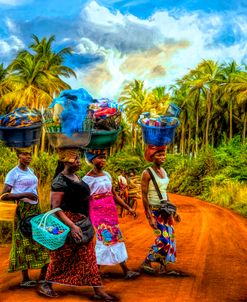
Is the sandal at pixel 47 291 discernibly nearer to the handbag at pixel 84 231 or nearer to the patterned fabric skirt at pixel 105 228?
the handbag at pixel 84 231

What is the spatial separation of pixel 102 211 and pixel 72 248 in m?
0.95

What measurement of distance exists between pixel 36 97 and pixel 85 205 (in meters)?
35.5

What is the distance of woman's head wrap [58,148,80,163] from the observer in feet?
18.2

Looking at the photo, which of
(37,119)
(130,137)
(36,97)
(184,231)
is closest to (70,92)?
(37,119)

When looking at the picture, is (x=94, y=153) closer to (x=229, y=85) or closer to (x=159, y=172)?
(x=159, y=172)

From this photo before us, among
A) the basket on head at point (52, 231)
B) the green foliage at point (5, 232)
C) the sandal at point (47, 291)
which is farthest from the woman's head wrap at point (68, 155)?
the green foliage at point (5, 232)

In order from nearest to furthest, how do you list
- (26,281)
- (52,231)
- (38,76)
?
(52,231) < (26,281) < (38,76)

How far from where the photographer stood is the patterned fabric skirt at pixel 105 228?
6375mm

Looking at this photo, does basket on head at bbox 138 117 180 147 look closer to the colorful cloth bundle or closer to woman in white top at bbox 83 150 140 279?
woman in white top at bbox 83 150 140 279

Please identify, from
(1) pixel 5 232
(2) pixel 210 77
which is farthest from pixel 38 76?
(1) pixel 5 232

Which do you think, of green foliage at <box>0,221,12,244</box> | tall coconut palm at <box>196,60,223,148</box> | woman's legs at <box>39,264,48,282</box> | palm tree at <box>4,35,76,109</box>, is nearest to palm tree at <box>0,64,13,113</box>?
palm tree at <box>4,35,76,109</box>

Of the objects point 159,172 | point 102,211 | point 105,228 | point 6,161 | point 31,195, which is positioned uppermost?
point 159,172

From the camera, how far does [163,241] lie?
22.5ft

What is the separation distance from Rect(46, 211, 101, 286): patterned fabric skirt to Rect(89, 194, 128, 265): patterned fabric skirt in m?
0.81
